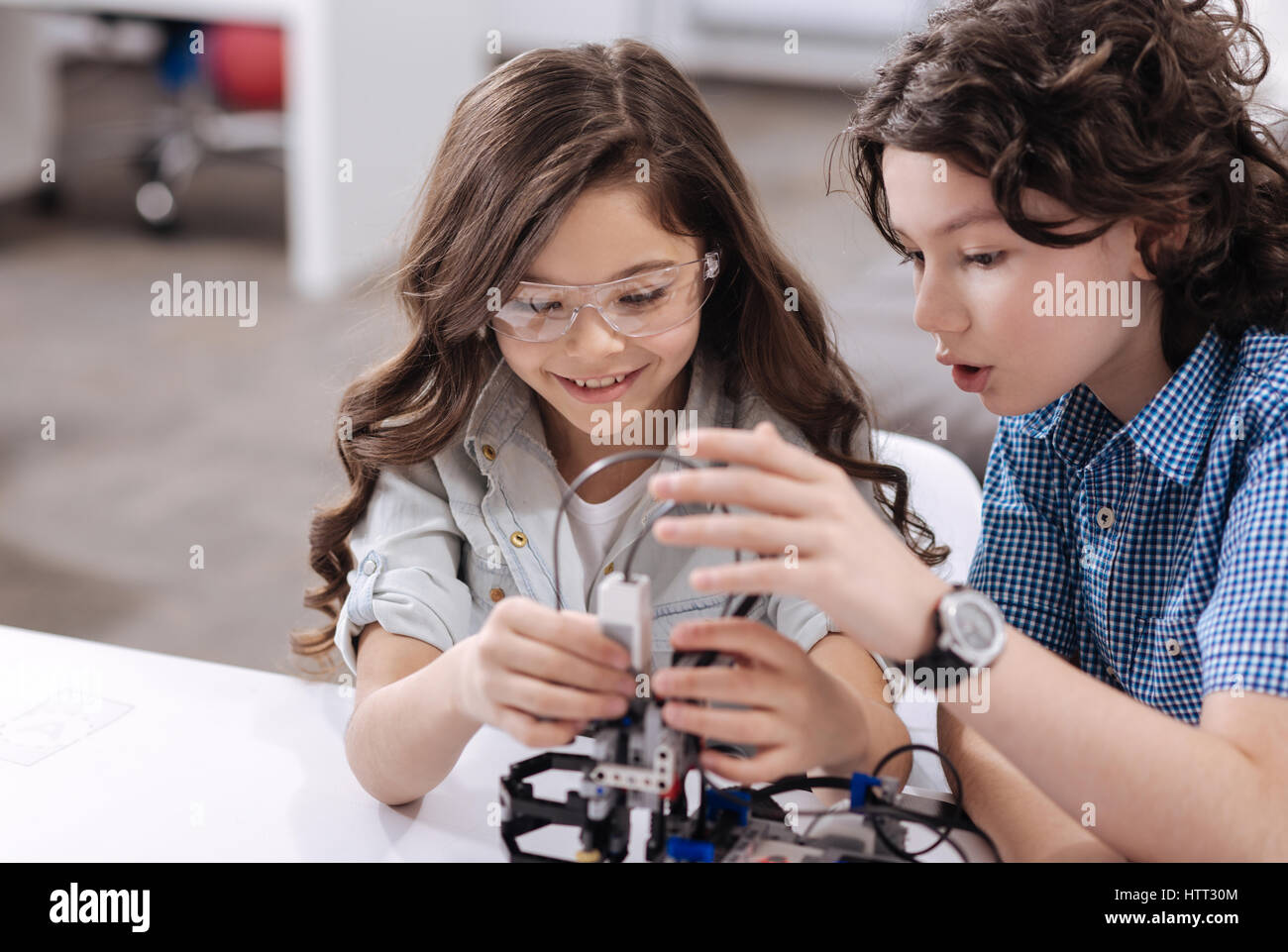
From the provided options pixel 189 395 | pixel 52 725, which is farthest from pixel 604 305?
pixel 189 395

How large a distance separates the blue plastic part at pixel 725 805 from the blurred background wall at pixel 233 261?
68cm

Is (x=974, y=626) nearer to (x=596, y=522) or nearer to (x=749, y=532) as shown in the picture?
(x=749, y=532)

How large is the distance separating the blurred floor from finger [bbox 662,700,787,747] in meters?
0.67

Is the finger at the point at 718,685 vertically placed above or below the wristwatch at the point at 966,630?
below

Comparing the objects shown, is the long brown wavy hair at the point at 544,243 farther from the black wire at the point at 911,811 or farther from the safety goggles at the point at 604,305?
the black wire at the point at 911,811

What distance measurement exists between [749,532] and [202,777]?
0.59 metres

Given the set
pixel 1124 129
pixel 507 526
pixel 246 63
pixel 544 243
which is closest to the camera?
pixel 1124 129

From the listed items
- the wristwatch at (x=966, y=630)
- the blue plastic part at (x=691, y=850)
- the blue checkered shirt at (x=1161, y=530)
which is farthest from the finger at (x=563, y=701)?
the blue checkered shirt at (x=1161, y=530)

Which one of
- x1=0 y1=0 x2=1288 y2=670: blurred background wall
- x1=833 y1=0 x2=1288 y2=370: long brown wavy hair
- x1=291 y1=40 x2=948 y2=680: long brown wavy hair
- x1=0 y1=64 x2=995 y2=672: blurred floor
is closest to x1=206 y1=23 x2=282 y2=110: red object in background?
x1=0 y1=0 x2=1288 y2=670: blurred background wall

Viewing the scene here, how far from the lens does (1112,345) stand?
3.57 feet

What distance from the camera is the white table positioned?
1.02 meters

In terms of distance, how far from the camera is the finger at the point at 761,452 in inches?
31.0

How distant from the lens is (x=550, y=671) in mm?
865
